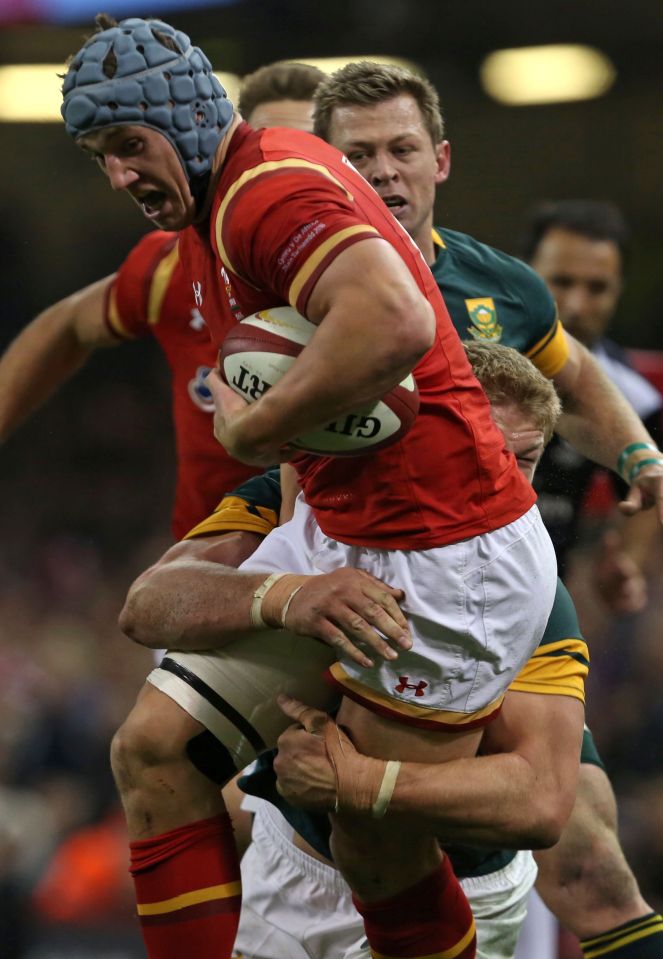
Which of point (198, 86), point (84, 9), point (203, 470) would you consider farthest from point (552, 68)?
point (198, 86)

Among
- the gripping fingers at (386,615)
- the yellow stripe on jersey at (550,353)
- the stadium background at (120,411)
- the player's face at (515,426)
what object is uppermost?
the player's face at (515,426)

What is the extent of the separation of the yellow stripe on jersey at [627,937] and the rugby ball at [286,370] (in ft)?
5.09

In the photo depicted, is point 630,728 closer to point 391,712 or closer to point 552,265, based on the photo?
point 552,265

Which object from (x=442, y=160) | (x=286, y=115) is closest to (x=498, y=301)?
(x=442, y=160)

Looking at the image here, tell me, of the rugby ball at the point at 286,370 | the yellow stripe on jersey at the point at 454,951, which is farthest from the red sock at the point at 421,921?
the rugby ball at the point at 286,370

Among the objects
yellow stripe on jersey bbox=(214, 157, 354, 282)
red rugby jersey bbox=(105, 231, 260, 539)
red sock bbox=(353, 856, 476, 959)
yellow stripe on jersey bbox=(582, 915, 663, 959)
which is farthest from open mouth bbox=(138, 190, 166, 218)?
yellow stripe on jersey bbox=(582, 915, 663, 959)

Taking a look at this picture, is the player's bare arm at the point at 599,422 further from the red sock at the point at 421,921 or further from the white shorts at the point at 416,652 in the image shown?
the red sock at the point at 421,921

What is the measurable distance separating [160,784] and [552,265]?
2.47 m

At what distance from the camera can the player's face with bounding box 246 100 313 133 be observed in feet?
11.4

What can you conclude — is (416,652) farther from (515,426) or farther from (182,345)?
(182,345)

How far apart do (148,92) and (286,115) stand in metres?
1.43

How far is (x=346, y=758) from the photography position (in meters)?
2.24

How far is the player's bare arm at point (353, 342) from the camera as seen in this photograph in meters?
1.87

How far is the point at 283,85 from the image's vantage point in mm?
3541
